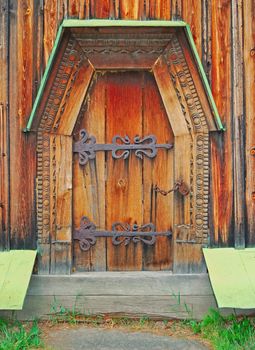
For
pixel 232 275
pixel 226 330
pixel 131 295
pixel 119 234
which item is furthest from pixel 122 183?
pixel 226 330

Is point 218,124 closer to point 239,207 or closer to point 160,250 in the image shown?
point 239,207

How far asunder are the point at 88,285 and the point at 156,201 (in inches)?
33.8

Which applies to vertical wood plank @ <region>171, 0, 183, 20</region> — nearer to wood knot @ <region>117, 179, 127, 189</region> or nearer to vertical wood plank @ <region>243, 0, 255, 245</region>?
vertical wood plank @ <region>243, 0, 255, 245</region>

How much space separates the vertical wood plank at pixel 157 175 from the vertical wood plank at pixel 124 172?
49 millimetres

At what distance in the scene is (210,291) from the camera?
167 inches

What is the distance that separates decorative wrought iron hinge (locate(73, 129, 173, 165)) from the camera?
4.29 meters

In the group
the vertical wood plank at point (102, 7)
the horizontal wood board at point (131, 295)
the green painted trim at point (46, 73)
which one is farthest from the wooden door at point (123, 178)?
the vertical wood plank at point (102, 7)

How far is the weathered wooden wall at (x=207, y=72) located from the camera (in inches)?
167

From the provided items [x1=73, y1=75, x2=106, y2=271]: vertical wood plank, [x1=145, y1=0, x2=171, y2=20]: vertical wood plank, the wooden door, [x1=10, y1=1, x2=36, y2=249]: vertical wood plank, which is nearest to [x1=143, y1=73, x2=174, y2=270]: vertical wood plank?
the wooden door

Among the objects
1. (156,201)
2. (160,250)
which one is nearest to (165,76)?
(156,201)

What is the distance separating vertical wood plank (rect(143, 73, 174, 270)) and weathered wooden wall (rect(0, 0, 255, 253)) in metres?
0.36

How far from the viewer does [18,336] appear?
3807 millimetres

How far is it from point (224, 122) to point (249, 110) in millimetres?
219

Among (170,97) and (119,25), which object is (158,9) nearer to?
(119,25)
